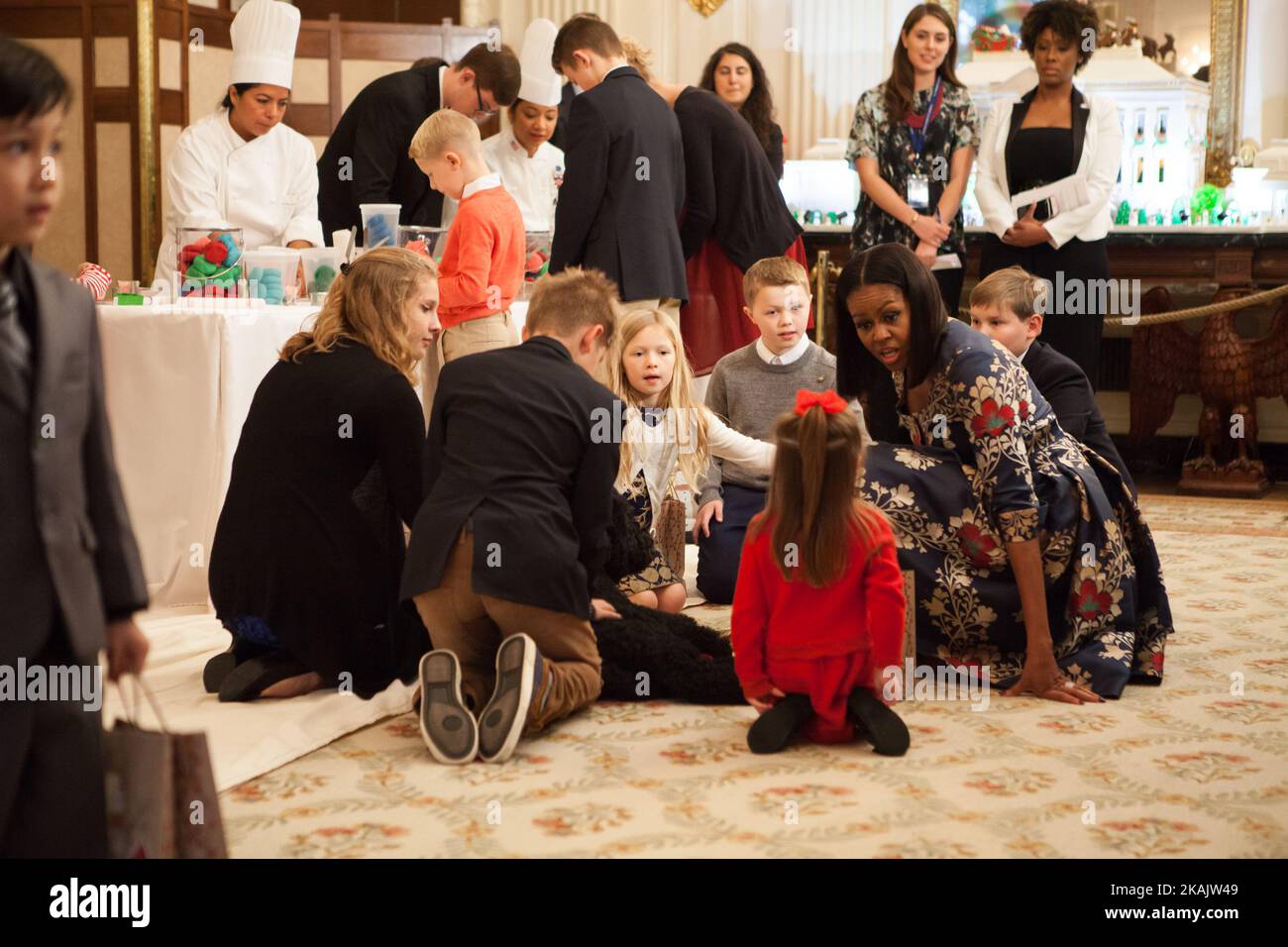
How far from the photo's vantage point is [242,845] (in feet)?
7.01

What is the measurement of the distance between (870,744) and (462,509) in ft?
2.77

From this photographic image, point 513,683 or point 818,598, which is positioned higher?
point 818,598

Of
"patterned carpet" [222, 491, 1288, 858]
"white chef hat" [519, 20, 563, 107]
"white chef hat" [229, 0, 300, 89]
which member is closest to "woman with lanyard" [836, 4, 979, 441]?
"white chef hat" [519, 20, 563, 107]

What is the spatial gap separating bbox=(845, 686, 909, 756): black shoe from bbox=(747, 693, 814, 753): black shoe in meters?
0.08

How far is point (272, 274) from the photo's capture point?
13.2ft

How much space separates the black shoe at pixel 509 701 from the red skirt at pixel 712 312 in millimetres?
2796

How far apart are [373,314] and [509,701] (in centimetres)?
93

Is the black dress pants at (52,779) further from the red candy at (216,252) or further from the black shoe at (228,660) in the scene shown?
the red candy at (216,252)

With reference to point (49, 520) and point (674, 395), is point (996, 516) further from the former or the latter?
point (49, 520)

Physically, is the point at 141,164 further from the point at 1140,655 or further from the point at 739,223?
the point at 1140,655

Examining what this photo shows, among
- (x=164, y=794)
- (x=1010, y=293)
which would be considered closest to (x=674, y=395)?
(x=1010, y=293)

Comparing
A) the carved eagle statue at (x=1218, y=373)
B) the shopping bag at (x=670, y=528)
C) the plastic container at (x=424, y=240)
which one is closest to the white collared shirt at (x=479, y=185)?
the plastic container at (x=424, y=240)

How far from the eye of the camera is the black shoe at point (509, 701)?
254 centimetres

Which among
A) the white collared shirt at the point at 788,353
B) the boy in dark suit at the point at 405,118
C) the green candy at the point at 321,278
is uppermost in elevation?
the boy in dark suit at the point at 405,118
